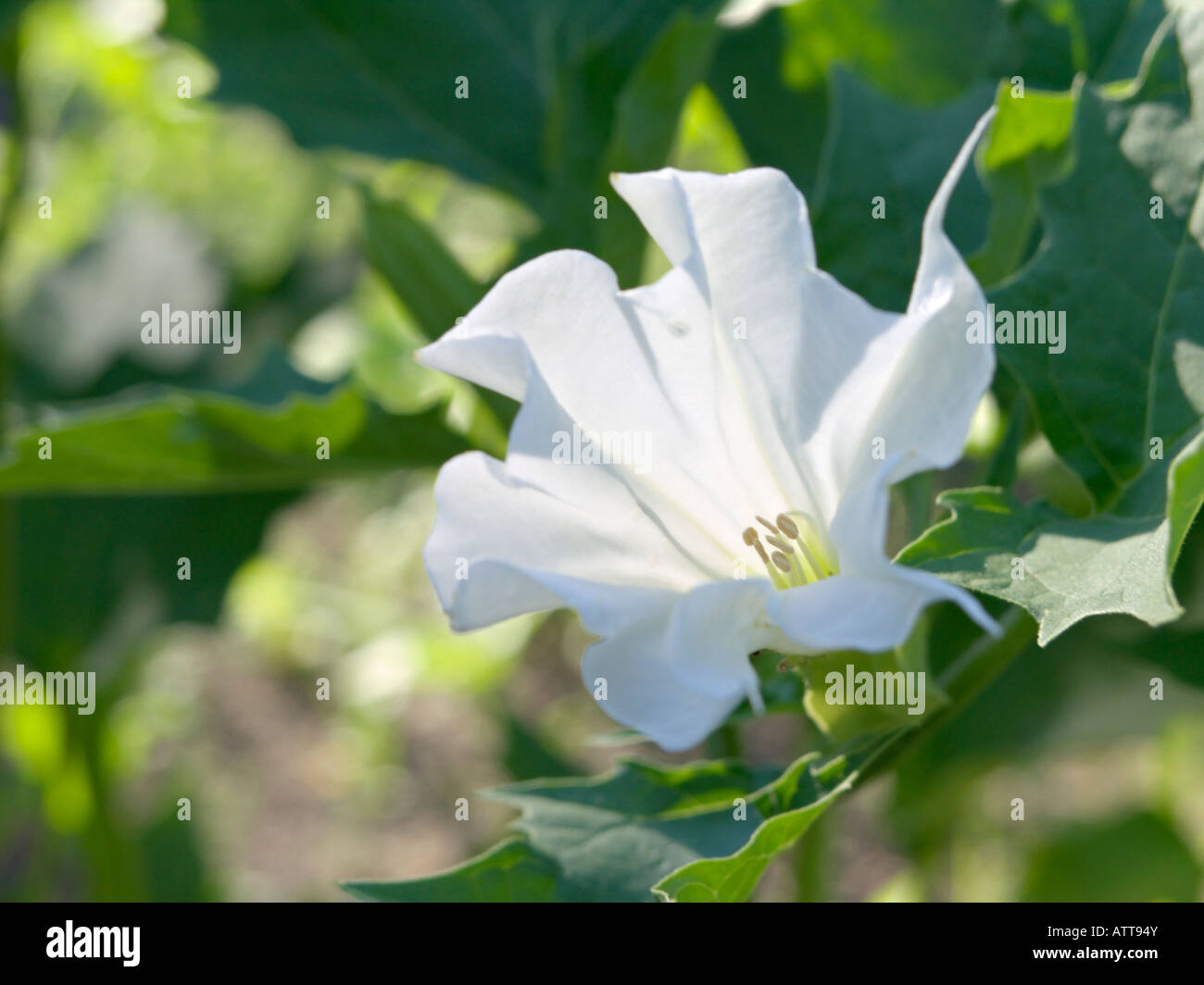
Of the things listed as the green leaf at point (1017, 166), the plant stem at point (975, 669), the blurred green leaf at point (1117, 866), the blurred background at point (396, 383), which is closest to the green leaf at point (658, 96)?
the blurred background at point (396, 383)

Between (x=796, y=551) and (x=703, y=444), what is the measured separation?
45 millimetres

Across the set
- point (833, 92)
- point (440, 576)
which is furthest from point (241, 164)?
point (440, 576)

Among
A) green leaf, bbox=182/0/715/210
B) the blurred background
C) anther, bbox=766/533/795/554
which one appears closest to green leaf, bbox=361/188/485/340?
the blurred background

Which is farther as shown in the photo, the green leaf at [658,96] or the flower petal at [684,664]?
the green leaf at [658,96]

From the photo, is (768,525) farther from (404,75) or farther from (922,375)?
(404,75)

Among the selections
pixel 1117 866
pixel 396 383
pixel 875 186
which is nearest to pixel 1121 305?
pixel 875 186

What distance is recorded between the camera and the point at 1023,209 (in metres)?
0.48

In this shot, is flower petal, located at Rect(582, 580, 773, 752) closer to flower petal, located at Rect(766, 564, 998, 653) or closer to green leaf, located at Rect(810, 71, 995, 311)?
flower petal, located at Rect(766, 564, 998, 653)

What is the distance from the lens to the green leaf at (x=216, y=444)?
0.55 m

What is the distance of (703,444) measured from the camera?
1.33ft

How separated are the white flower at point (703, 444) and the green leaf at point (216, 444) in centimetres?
21

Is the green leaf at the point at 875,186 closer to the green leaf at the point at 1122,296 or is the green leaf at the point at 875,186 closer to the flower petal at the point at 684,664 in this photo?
the green leaf at the point at 1122,296

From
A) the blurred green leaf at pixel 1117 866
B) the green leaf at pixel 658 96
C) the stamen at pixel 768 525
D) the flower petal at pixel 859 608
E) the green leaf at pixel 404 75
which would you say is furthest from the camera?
the blurred green leaf at pixel 1117 866

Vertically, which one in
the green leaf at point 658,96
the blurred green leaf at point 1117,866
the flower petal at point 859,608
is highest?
the green leaf at point 658,96
